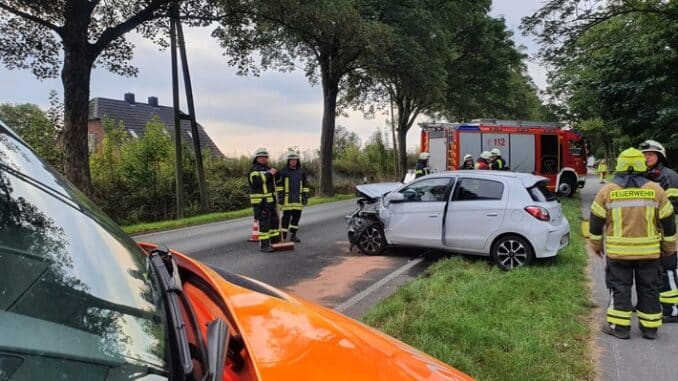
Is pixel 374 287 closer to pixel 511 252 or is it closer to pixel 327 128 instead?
pixel 511 252

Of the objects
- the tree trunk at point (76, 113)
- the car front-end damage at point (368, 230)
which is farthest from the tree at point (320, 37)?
the car front-end damage at point (368, 230)

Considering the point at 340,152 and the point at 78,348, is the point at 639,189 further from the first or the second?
the point at 340,152

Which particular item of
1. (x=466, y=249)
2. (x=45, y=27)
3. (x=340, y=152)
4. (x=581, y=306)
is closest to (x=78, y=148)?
(x=45, y=27)

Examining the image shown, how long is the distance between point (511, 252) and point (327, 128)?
1737 cm

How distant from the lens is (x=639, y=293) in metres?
4.93

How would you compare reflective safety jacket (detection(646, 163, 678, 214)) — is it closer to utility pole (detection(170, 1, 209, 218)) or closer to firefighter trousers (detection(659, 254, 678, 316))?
firefighter trousers (detection(659, 254, 678, 316))

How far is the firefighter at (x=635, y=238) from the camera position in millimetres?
4816

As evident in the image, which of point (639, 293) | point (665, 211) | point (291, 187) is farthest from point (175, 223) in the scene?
point (665, 211)

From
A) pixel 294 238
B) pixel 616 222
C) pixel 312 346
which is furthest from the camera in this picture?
pixel 294 238

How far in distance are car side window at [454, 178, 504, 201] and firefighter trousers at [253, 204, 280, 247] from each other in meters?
3.45

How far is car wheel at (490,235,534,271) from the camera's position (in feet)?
25.1

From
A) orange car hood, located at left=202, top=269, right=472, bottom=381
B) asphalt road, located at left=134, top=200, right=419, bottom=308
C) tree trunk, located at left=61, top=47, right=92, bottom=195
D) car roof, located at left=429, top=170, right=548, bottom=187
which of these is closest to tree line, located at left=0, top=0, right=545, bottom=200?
tree trunk, located at left=61, top=47, right=92, bottom=195

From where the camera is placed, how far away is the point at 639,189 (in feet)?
15.8

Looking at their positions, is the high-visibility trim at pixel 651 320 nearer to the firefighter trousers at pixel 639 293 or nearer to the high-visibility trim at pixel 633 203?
the firefighter trousers at pixel 639 293
